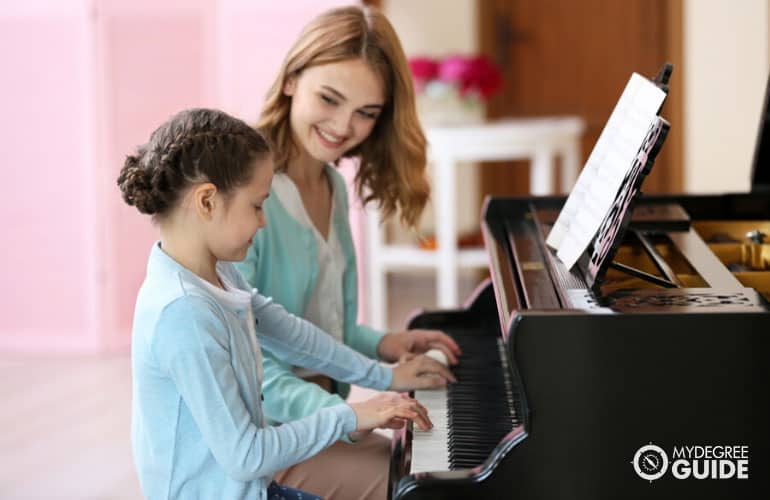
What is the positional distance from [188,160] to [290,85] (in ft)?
1.82

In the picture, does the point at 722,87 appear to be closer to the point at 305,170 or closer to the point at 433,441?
the point at 305,170

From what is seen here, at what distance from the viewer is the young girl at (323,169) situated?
6.42 feet

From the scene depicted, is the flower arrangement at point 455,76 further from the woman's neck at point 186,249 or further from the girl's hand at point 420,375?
the woman's neck at point 186,249

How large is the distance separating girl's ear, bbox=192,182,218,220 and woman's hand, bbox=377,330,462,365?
0.68 metres

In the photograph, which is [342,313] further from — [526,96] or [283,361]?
[526,96]

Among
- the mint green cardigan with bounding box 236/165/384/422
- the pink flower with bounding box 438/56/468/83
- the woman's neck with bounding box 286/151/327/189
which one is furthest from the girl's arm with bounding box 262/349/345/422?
the pink flower with bounding box 438/56/468/83

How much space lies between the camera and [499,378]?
6.46 feet

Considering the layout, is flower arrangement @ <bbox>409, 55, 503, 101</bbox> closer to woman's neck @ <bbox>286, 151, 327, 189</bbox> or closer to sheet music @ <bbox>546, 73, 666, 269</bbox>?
woman's neck @ <bbox>286, 151, 327, 189</bbox>

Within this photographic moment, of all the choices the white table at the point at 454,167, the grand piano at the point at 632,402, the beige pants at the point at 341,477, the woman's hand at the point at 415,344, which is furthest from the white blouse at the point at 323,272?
the white table at the point at 454,167

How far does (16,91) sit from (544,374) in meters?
3.77

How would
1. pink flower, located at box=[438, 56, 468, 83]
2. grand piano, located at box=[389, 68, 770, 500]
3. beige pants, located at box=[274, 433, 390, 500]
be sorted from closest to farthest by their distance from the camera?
grand piano, located at box=[389, 68, 770, 500], beige pants, located at box=[274, 433, 390, 500], pink flower, located at box=[438, 56, 468, 83]

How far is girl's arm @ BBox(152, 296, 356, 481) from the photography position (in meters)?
1.50

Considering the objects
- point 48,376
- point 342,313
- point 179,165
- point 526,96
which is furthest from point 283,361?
point 526,96

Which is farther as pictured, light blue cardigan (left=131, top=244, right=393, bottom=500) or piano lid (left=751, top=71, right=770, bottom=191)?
piano lid (left=751, top=71, right=770, bottom=191)
